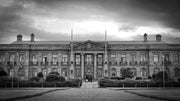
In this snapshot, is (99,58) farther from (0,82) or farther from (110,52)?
(0,82)

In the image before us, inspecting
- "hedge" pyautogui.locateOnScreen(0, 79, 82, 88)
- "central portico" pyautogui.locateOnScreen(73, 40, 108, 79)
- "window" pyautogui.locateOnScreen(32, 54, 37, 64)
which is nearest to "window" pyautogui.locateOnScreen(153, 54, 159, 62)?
"central portico" pyautogui.locateOnScreen(73, 40, 108, 79)

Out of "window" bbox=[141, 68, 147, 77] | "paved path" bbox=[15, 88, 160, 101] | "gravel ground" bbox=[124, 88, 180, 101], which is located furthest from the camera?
"window" bbox=[141, 68, 147, 77]

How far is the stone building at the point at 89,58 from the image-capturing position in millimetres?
64375

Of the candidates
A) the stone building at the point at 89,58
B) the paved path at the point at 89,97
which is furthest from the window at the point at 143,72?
the paved path at the point at 89,97

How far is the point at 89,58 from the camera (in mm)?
65562

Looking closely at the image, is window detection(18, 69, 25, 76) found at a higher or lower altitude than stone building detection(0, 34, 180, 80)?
lower

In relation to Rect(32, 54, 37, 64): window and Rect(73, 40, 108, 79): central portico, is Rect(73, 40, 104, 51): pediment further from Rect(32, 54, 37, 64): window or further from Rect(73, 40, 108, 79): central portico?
Rect(32, 54, 37, 64): window

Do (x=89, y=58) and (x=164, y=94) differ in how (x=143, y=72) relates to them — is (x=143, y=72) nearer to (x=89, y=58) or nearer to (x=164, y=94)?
(x=89, y=58)

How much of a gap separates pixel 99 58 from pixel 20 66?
66.7 feet

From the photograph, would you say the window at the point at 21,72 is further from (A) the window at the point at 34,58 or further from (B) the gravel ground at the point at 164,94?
(B) the gravel ground at the point at 164,94

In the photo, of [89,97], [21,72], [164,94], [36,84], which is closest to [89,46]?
[21,72]

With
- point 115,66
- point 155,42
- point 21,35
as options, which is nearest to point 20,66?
point 21,35

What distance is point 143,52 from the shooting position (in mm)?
65188

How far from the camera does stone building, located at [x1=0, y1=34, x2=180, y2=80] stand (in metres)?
64.4
